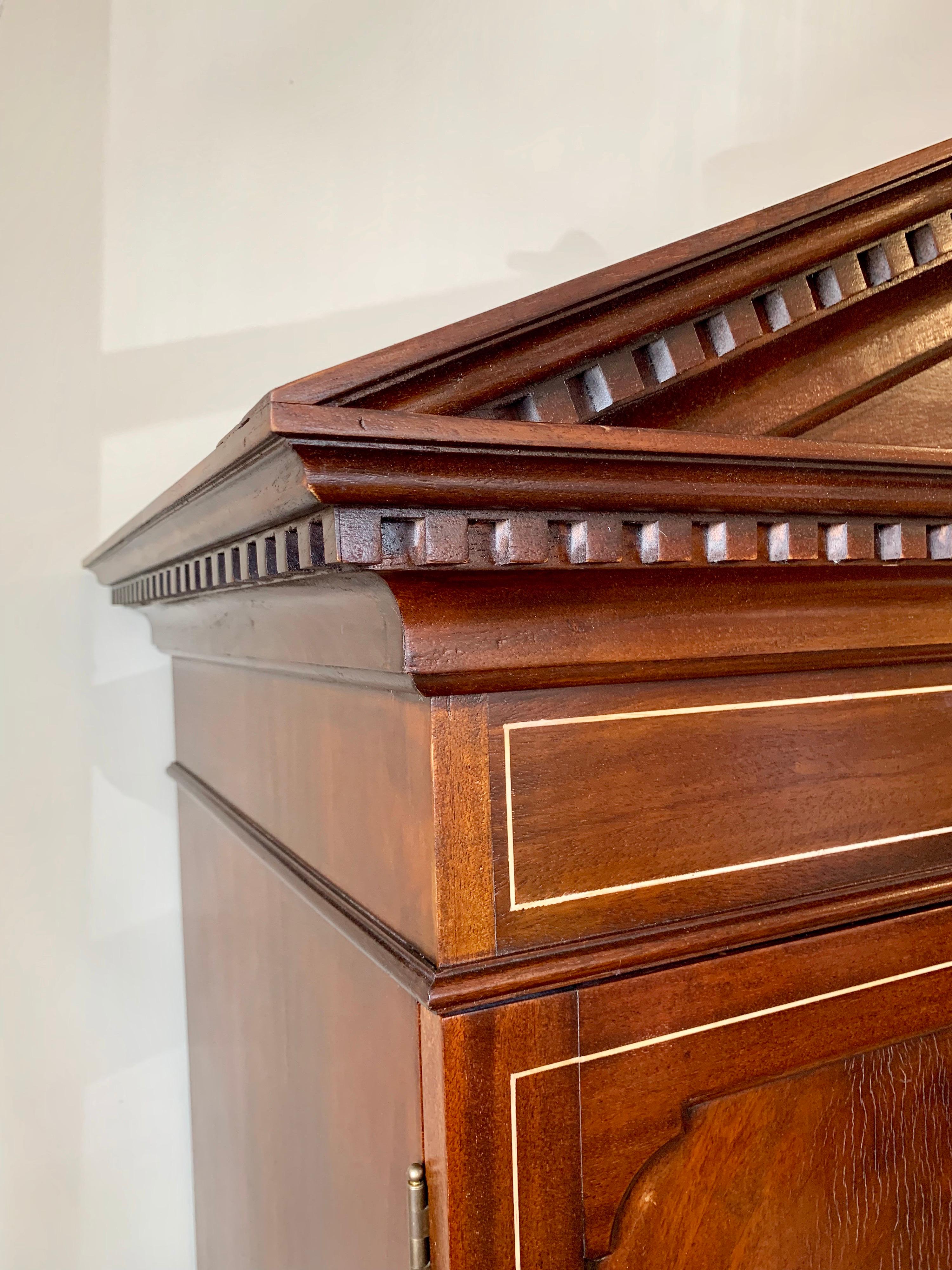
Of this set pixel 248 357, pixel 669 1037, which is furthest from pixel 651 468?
pixel 248 357

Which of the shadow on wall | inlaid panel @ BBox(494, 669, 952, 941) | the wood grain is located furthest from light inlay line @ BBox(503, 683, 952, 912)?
the shadow on wall

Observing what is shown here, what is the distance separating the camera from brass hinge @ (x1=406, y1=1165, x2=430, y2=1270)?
482 millimetres

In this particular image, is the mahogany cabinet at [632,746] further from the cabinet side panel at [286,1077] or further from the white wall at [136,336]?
the white wall at [136,336]

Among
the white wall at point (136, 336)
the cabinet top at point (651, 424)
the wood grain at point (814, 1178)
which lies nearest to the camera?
the cabinet top at point (651, 424)

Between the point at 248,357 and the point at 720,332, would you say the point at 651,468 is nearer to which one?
the point at 720,332

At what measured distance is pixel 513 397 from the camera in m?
0.46

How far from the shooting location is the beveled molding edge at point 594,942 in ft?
1.53

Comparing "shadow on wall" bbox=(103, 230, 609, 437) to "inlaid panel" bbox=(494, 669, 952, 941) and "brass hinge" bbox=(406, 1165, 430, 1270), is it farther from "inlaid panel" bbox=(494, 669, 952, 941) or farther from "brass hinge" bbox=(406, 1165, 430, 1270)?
"brass hinge" bbox=(406, 1165, 430, 1270)

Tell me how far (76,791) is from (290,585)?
685mm

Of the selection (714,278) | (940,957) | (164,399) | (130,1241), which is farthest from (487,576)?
(130,1241)

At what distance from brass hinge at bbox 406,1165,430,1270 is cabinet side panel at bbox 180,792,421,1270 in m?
0.01

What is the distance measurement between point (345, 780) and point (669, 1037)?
223 mm

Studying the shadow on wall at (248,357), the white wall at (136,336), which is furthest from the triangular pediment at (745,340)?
the white wall at (136,336)

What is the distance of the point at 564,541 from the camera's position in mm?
449
